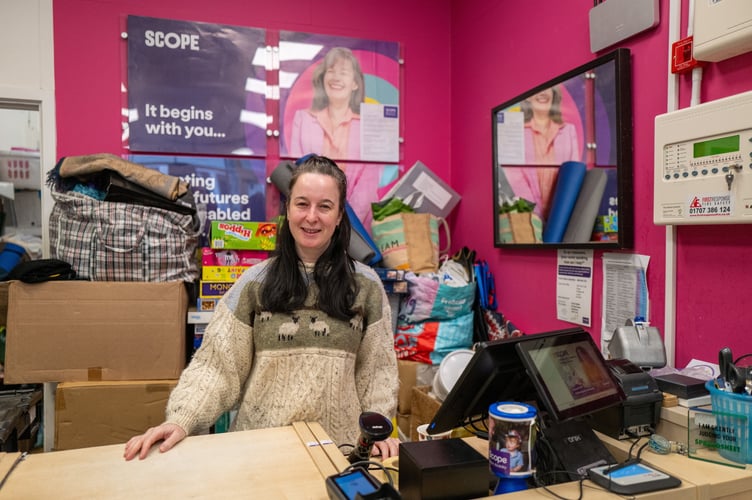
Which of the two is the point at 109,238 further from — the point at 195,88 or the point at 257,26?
the point at 257,26

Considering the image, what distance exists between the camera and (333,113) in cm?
289

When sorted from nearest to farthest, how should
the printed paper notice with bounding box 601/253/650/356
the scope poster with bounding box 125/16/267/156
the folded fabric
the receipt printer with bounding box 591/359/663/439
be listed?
the receipt printer with bounding box 591/359/663/439 → the printed paper notice with bounding box 601/253/650/356 → the folded fabric → the scope poster with bounding box 125/16/267/156

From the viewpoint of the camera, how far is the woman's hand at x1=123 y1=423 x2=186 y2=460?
1071 mm

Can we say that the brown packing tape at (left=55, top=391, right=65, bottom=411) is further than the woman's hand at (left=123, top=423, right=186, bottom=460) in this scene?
Yes

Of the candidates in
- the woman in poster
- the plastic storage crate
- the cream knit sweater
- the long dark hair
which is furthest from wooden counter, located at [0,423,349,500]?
the woman in poster

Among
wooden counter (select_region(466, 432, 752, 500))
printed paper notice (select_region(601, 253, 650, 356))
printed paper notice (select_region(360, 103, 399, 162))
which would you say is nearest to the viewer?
wooden counter (select_region(466, 432, 752, 500))

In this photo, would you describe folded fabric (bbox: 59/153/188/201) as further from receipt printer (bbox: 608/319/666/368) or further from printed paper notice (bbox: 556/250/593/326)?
receipt printer (bbox: 608/319/666/368)

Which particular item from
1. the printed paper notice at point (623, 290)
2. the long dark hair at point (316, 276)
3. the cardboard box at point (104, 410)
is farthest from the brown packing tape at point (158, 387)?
the printed paper notice at point (623, 290)

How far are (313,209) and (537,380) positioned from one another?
0.81 metres

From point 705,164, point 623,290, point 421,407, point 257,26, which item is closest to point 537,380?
point 705,164

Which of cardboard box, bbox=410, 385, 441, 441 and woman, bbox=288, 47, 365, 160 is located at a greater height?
woman, bbox=288, 47, 365, 160

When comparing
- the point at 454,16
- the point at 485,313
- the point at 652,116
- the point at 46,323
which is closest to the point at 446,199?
the point at 485,313

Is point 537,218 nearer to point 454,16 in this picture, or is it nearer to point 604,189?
point 604,189

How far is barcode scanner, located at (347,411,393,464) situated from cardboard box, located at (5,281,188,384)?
4.73 ft
